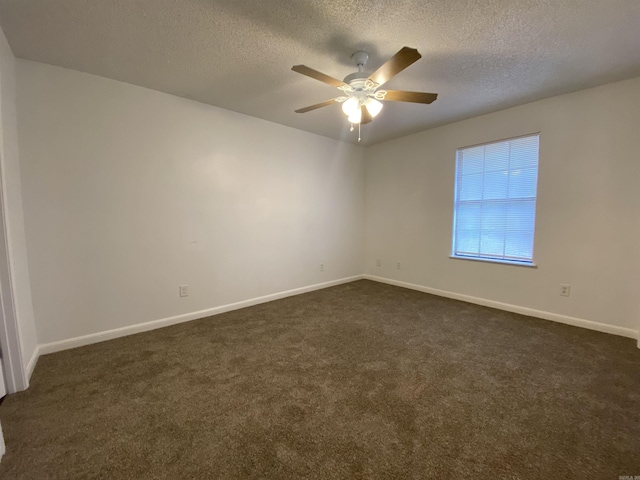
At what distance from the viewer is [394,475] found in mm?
1240

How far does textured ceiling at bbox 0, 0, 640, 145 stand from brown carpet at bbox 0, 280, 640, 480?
2.45 meters

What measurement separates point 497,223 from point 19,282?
4785 millimetres

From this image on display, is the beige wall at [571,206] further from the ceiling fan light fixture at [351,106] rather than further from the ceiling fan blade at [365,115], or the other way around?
the ceiling fan light fixture at [351,106]

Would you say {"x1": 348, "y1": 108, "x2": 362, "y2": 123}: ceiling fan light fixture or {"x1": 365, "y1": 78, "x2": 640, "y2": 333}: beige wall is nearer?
{"x1": 348, "y1": 108, "x2": 362, "y2": 123}: ceiling fan light fixture

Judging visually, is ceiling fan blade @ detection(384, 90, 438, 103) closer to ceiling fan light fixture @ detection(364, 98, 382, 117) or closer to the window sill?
ceiling fan light fixture @ detection(364, 98, 382, 117)

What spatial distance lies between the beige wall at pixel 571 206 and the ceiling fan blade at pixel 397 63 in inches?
91.8

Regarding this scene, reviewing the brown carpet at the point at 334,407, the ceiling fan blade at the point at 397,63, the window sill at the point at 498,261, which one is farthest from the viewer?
the window sill at the point at 498,261

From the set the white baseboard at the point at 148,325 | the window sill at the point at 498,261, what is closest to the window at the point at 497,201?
the window sill at the point at 498,261

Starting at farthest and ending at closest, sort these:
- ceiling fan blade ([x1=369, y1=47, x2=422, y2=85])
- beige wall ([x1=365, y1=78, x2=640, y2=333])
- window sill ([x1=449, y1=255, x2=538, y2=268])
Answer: window sill ([x1=449, y1=255, x2=538, y2=268])
beige wall ([x1=365, y1=78, x2=640, y2=333])
ceiling fan blade ([x1=369, y1=47, x2=422, y2=85])

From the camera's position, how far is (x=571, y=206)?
291cm

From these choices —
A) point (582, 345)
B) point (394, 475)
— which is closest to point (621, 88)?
point (582, 345)

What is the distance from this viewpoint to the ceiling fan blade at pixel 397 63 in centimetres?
152

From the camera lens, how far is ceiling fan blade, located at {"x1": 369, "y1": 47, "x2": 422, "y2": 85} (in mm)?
1519

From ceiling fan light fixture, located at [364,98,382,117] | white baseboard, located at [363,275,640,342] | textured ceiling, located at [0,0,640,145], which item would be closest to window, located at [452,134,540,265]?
white baseboard, located at [363,275,640,342]
